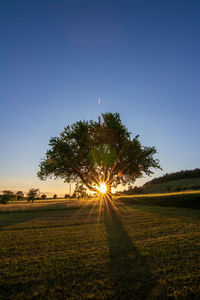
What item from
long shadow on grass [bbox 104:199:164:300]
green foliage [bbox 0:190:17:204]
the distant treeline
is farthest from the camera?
the distant treeline

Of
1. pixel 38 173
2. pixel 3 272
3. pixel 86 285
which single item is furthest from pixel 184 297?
pixel 38 173

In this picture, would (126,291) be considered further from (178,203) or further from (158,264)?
(178,203)

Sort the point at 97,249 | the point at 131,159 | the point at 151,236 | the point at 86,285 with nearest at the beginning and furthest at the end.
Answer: the point at 86,285 < the point at 97,249 < the point at 151,236 < the point at 131,159

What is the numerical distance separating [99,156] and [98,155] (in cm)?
17

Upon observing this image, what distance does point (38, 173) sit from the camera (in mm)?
19312

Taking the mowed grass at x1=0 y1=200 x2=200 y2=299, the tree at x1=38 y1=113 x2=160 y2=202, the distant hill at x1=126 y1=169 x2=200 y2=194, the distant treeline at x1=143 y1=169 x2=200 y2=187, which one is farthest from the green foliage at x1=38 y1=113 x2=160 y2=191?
the distant treeline at x1=143 y1=169 x2=200 y2=187

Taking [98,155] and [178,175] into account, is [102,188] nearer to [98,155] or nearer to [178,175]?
[98,155]

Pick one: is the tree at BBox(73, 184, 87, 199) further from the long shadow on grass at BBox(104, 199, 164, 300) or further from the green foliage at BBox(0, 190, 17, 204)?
the green foliage at BBox(0, 190, 17, 204)

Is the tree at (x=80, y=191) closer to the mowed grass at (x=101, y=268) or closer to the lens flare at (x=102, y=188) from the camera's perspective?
the lens flare at (x=102, y=188)

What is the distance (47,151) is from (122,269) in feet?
55.9

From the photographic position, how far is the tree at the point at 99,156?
18.3m

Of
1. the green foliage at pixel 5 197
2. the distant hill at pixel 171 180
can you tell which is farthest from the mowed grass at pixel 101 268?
the distant hill at pixel 171 180

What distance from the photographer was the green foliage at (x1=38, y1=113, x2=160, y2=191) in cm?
1833

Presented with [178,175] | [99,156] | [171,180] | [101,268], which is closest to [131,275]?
[101,268]
